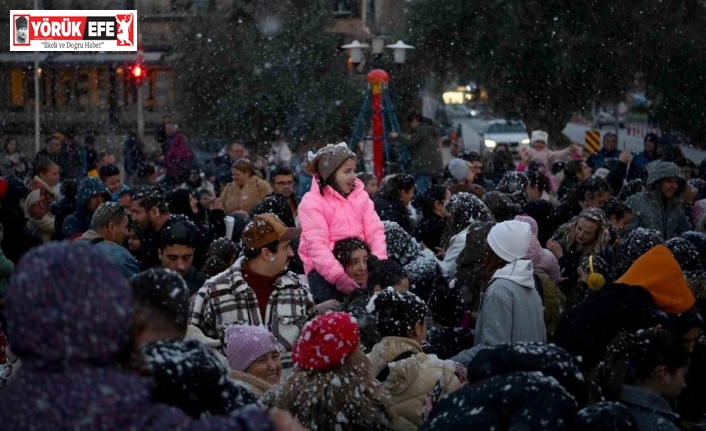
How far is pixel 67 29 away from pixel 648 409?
1037 inches

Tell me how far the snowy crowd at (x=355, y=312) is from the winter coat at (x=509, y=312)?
14 mm

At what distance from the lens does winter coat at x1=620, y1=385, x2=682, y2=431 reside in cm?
425

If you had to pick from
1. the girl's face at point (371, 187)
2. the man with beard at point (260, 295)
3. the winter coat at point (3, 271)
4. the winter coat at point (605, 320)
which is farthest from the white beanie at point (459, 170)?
the winter coat at point (605, 320)

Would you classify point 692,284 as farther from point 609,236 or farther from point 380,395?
point 380,395

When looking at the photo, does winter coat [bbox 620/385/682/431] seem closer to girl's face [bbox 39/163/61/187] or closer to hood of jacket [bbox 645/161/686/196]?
hood of jacket [bbox 645/161/686/196]

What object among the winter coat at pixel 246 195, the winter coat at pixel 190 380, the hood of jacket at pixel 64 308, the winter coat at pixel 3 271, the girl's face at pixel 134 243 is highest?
the hood of jacket at pixel 64 308

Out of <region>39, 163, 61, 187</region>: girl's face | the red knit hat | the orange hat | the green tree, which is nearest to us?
the red knit hat

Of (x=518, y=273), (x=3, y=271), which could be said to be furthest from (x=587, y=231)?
(x=3, y=271)

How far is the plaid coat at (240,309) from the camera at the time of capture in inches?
243

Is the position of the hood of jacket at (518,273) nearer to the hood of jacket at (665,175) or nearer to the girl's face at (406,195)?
the girl's face at (406,195)

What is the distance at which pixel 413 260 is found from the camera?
8383 millimetres

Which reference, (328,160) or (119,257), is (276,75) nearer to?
(328,160)

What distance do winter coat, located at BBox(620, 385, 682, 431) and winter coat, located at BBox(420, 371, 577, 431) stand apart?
0.71m

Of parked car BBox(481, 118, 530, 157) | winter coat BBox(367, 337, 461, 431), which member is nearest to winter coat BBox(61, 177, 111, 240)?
winter coat BBox(367, 337, 461, 431)
